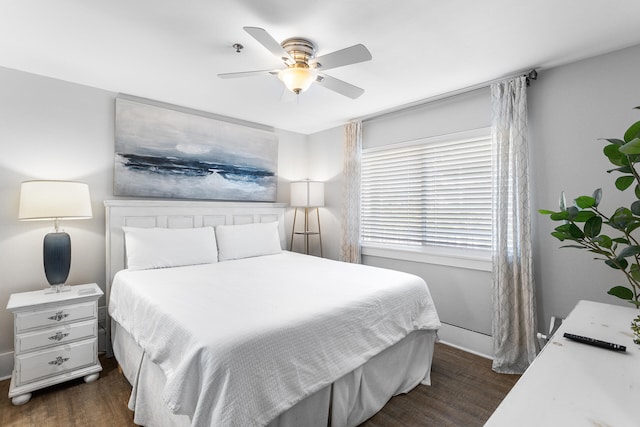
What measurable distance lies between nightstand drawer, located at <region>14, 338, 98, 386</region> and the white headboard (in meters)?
0.57

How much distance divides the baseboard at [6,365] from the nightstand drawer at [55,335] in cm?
57

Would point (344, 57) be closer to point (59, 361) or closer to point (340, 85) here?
point (340, 85)

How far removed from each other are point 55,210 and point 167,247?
0.87 m

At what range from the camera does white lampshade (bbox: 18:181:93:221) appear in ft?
7.47

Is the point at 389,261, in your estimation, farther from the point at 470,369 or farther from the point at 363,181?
the point at 470,369

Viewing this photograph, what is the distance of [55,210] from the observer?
2.33 m

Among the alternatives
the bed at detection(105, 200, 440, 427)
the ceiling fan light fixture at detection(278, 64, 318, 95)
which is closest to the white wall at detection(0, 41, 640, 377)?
the bed at detection(105, 200, 440, 427)

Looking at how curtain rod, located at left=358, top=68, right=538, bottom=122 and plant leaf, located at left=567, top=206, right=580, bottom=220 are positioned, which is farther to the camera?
curtain rod, located at left=358, top=68, right=538, bottom=122

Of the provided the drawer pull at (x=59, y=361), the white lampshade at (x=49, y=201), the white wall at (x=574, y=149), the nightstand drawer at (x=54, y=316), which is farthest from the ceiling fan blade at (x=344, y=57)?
the drawer pull at (x=59, y=361)

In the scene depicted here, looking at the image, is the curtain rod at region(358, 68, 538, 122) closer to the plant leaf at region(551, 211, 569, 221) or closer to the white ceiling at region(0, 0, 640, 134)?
the white ceiling at region(0, 0, 640, 134)

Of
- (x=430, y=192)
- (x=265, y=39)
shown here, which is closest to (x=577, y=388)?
(x=265, y=39)

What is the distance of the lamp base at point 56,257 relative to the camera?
7.88ft

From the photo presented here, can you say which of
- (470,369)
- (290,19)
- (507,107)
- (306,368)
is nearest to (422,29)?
(290,19)

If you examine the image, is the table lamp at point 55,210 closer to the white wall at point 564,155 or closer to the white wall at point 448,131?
the white wall at point 448,131
